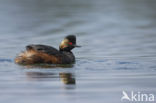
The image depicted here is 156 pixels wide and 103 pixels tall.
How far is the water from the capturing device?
11.4 metres

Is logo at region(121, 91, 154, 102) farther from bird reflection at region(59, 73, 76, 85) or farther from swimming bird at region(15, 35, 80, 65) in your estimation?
swimming bird at region(15, 35, 80, 65)

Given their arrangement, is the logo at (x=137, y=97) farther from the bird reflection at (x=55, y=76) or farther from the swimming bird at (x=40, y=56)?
the swimming bird at (x=40, y=56)

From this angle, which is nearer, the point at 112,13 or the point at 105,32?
the point at 105,32

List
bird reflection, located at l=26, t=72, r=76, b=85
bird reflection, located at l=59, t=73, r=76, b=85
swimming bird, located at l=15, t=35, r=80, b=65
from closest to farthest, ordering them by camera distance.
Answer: bird reflection, located at l=59, t=73, r=76, b=85 → bird reflection, located at l=26, t=72, r=76, b=85 → swimming bird, located at l=15, t=35, r=80, b=65

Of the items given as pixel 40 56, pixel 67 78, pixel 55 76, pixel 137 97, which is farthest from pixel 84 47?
pixel 137 97

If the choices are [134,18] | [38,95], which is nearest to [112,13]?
[134,18]

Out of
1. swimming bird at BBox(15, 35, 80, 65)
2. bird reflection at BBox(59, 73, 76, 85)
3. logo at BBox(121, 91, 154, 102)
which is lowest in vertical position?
logo at BBox(121, 91, 154, 102)

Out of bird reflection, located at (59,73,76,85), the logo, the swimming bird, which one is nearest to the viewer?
the logo

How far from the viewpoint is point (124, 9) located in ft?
113

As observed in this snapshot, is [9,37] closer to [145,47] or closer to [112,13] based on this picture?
[145,47]

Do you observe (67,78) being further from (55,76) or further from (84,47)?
(84,47)

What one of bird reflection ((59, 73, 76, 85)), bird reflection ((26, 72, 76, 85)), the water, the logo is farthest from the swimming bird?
the logo

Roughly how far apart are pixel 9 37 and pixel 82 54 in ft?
17.7

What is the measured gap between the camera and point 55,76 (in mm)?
13227
